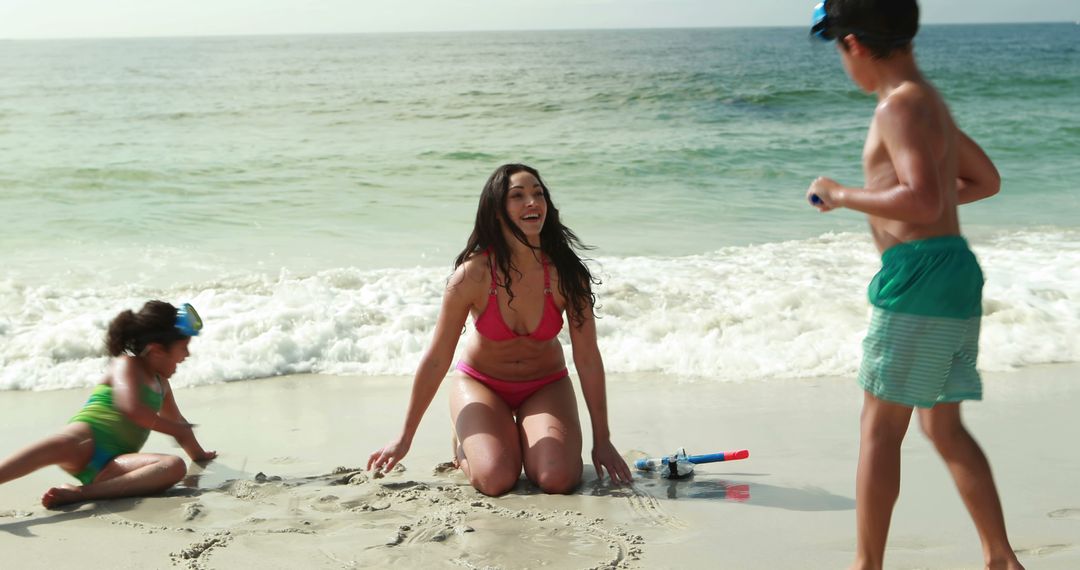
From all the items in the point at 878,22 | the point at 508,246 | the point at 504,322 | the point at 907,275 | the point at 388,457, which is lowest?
the point at 388,457

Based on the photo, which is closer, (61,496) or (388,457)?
(61,496)

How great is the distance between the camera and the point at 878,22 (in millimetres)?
2400

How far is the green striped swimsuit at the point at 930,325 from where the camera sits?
7.94 feet

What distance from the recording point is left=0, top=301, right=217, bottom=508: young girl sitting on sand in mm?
3611

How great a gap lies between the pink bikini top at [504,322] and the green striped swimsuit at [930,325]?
1739 mm

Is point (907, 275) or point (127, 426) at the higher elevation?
point (907, 275)

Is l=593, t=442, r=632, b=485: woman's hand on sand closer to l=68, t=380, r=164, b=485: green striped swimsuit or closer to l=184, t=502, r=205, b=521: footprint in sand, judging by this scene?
l=184, t=502, r=205, b=521: footprint in sand

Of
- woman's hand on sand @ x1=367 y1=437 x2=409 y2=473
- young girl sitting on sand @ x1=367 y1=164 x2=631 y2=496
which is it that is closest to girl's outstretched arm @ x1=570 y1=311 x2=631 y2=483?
→ young girl sitting on sand @ x1=367 y1=164 x2=631 y2=496

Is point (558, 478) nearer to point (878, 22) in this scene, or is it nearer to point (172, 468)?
point (172, 468)

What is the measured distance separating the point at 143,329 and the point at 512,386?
4.93 feet

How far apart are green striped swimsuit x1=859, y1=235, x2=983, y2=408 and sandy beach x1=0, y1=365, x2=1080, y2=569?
2.58 feet

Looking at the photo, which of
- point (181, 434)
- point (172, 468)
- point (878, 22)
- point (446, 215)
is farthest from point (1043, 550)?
point (446, 215)

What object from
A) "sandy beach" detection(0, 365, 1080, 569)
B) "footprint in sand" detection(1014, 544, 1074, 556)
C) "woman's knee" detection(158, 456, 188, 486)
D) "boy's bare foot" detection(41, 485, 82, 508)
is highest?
"woman's knee" detection(158, 456, 188, 486)

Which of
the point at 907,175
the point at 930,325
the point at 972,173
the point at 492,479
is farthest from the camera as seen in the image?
the point at 492,479
